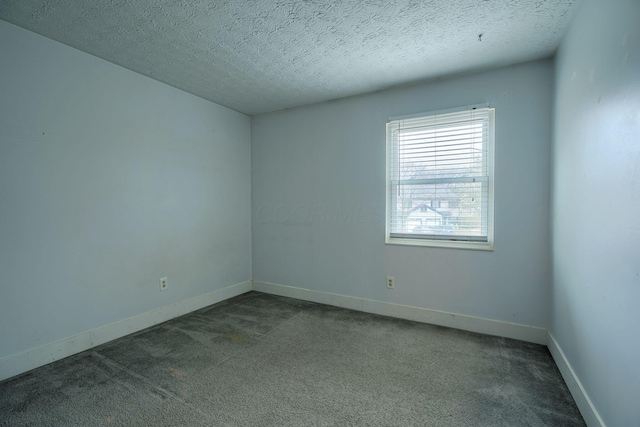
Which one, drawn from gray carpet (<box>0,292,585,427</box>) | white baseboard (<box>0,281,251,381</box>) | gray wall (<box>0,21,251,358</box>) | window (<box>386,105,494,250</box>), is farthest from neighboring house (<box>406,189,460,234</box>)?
white baseboard (<box>0,281,251,381</box>)

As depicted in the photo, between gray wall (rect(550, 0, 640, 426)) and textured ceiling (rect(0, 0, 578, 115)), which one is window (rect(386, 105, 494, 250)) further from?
gray wall (rect(550, 0, 640, 426))

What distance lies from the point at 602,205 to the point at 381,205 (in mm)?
1912

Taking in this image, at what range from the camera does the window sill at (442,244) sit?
275cm

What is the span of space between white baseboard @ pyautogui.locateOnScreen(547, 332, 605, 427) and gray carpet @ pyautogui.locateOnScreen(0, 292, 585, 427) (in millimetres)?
49

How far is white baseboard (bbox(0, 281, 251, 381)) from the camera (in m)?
2.06

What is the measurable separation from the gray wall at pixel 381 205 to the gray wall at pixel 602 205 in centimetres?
39

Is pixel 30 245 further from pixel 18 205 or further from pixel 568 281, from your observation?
pixel 568 281

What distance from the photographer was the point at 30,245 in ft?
7.00

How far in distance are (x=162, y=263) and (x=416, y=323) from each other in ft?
8.94

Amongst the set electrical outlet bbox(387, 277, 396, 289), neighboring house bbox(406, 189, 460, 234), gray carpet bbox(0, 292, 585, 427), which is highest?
neighboring house bbox(406, 189, 460, 234)

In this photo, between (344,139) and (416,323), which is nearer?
(416,323)

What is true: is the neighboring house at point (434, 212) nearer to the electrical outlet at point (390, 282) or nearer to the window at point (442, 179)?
the window at point (442, 179)

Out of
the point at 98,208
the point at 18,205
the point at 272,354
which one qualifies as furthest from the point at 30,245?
the point at 272,354

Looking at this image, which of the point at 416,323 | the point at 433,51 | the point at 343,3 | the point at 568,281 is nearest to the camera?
the point at 343,3
